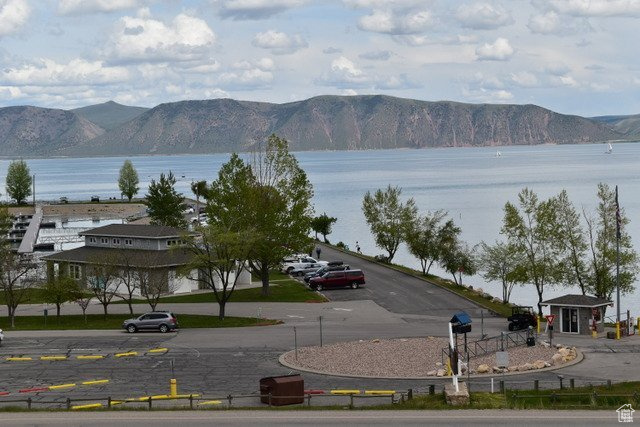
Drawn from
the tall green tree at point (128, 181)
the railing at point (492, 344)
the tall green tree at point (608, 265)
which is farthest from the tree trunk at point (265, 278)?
the tall green tree at point (128, 181)

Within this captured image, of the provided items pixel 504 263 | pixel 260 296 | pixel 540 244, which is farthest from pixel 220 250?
pixel 504 263

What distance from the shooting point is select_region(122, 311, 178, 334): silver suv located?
5316 centimetres

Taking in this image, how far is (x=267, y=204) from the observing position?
229 ft

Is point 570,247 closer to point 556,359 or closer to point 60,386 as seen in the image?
point 556,359

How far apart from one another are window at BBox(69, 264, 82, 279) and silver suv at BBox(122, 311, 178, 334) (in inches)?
781

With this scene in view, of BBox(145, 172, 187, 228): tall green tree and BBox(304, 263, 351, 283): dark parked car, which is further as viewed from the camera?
BBox(145, 172, 187, 228): tall green tree

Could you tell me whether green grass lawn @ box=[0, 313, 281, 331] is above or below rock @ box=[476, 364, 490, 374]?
above

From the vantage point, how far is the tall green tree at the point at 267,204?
6788 centimetres

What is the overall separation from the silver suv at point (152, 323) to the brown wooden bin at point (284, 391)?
2077 centimetres

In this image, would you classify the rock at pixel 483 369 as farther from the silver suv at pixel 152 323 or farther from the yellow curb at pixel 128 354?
the silver suv at pixel 152 323

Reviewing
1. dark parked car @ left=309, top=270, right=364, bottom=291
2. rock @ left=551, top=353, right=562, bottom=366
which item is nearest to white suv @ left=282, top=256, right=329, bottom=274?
dark parked car @ left=309, top=270, right=364, bottom=291

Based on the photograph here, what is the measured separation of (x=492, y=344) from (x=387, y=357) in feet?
19.3

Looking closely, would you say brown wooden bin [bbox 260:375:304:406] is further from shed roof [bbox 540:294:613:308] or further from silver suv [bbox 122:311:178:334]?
shed roof [bbox 540:294:613:308]

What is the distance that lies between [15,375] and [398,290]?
112ft
